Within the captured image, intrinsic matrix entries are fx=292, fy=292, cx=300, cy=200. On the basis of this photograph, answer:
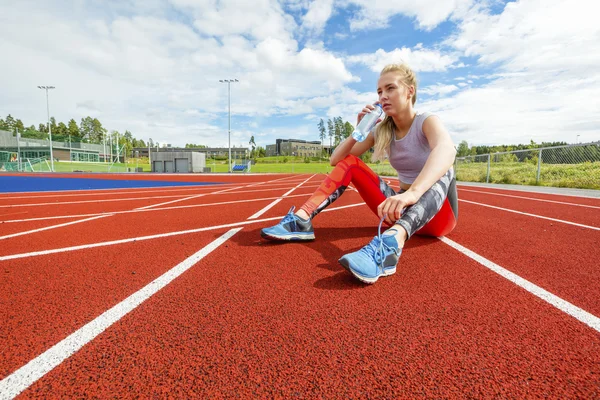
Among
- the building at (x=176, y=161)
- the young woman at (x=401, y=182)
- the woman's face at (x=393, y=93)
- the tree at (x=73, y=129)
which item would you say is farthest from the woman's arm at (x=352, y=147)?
the tree at (x=73, y=129)

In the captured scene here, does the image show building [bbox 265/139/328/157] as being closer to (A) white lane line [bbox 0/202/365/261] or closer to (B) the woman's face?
(A) white lane line [bbox 0/202/365/261]

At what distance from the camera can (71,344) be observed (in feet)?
4.16

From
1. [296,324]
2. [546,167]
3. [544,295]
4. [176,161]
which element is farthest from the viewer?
[176,161]

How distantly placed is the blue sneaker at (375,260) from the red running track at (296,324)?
102 mm

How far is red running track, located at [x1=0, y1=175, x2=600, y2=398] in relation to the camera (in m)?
1.06

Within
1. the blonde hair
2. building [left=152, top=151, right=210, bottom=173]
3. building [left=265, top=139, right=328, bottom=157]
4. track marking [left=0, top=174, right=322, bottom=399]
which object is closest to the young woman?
the blonde hair

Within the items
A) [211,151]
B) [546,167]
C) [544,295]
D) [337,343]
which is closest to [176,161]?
[546,167]

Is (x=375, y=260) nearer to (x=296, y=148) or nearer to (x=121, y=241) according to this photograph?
(x=121, y=241)

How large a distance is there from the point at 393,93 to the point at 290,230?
1.44 metres

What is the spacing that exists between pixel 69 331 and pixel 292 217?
5.66 feet

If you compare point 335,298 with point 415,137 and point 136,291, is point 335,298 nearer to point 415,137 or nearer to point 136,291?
point 136,291

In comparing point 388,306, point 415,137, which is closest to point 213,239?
point 388,306

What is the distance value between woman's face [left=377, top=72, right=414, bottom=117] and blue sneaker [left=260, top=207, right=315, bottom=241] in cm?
121

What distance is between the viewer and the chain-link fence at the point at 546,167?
8.73 m
